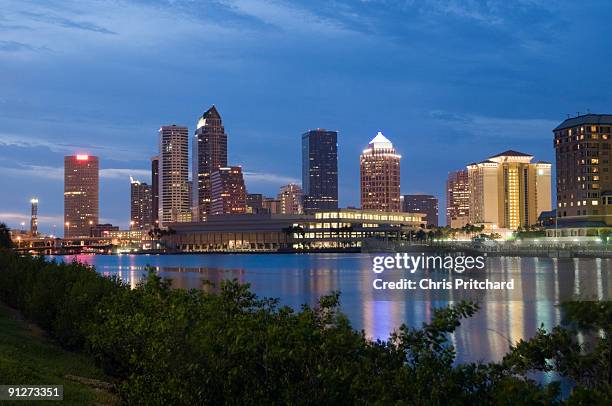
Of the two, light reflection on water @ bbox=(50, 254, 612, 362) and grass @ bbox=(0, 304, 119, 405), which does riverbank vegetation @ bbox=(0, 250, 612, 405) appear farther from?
light reflection on water @ bbox=(50, 254, 612, 362)

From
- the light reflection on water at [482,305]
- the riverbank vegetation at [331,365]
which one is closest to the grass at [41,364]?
the riverbank vegetation at [331,365]

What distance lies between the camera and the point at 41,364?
18891 millimetres

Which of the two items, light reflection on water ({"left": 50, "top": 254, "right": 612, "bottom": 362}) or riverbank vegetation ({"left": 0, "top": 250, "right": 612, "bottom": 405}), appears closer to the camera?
riverbank vegetation ({"left": 0, "top": 250, "right": 612, "bottom": 405})

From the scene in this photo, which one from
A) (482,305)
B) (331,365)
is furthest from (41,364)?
(482,305)

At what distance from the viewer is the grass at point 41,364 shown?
15.0 m

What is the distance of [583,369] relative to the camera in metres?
11.7

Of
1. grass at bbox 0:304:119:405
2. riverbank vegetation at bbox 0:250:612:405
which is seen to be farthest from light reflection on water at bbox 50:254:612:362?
riverbank vegetation at bbox 0:250:612:405

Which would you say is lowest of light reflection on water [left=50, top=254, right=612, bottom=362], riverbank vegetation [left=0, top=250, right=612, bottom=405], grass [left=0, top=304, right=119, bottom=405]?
light reflection on water [left=50, top=254, right=612, bottom=362]

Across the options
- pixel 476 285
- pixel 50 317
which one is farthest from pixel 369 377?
pixel 476 285

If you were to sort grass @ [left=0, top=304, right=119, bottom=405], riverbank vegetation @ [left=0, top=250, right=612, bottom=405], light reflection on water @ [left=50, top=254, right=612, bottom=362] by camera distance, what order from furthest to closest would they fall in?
light reflection on water @ [left=50, top=254, right=612, bottom=362], grass @ [left=0, top=304, right=119, bottom=405], riverbank vegetation @ [left=0, top=250, right=612, bottom=405]

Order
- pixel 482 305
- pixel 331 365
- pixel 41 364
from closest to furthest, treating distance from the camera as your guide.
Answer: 1. pixel 331 365
2. pixel 41 364
3. pixel 482 305

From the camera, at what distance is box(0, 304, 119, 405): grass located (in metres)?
15.0

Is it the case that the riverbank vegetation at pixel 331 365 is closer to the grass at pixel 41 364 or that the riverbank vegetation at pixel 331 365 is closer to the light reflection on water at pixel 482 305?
the grass at pixel 41 364

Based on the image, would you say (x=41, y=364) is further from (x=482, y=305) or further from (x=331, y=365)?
(x=482, y=305)
